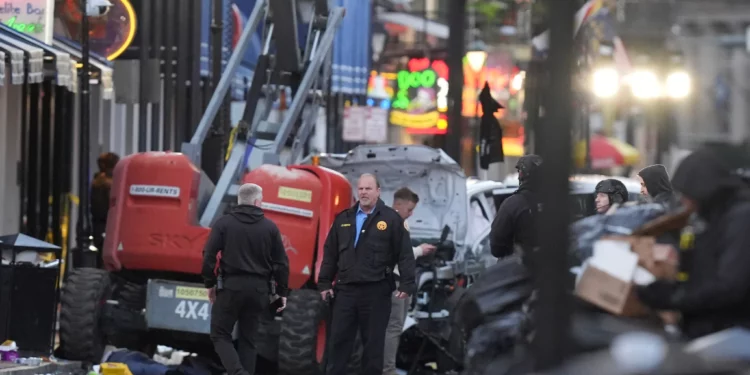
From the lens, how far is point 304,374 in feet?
44.3

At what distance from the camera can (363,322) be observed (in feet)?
41.2

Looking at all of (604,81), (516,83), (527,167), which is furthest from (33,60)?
(516,83)

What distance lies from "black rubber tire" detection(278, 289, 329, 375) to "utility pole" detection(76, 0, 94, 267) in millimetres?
4135

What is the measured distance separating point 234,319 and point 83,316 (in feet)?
6.43

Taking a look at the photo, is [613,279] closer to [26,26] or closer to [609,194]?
[609,194]

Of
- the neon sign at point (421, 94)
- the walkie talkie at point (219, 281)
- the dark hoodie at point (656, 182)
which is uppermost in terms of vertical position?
the neon sign at point (421, 94)

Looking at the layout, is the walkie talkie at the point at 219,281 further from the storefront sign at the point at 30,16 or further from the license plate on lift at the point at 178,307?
the storefront sign at the point at 30,16

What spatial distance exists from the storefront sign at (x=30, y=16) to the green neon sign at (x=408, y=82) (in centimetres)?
2559

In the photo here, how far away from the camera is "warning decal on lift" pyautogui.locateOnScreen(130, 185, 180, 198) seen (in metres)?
13.9

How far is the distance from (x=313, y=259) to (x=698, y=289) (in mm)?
7344

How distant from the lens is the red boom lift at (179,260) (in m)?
13.6

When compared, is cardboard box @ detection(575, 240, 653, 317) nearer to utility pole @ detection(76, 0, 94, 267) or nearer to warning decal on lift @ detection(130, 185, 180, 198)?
warning decal on lift @ detection(130, 185, 180, 198)

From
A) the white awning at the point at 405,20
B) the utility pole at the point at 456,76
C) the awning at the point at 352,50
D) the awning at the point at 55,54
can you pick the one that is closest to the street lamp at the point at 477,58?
the awning at the point at 352,50

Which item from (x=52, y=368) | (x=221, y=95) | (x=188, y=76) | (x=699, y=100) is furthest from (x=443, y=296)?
Result: (x=699, y=100)
